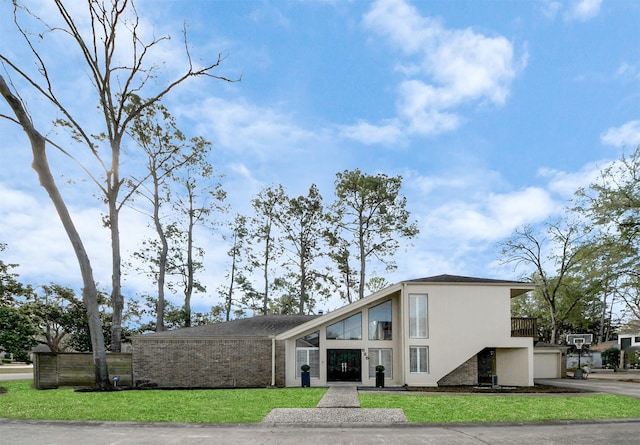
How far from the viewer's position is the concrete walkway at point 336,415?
10023mm

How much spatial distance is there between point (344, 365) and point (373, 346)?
1.63m

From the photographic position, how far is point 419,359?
63.6 feet

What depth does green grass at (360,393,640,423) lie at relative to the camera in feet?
34.7

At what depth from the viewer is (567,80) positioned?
16.2m

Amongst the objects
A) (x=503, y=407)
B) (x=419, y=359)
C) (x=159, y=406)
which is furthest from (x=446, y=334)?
(x=159, y=406)

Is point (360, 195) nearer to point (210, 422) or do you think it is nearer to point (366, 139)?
point (366, 139)

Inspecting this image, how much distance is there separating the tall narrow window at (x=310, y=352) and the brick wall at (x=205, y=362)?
94cm

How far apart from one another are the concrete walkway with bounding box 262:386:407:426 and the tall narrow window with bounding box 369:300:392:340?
293 inches

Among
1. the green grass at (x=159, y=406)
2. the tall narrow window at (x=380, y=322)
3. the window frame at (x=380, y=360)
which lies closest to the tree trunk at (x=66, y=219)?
the green grass at (x=159, y=406)

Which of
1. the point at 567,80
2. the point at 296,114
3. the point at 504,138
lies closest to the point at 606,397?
the point at 504,138

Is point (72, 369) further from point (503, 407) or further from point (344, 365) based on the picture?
point (503, 407)

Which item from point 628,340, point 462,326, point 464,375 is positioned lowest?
point 628,340

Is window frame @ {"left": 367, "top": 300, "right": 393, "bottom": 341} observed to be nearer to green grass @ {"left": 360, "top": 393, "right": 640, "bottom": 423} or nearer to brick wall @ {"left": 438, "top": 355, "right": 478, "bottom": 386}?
brick wall @ {"left": 438, "top": 355, "right": 478, "bottom": 386}

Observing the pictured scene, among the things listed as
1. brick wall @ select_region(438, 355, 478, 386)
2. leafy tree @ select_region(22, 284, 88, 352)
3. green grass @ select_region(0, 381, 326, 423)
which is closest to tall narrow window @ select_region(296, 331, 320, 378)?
green grass @ select_region(0, 381, 326, 423)
